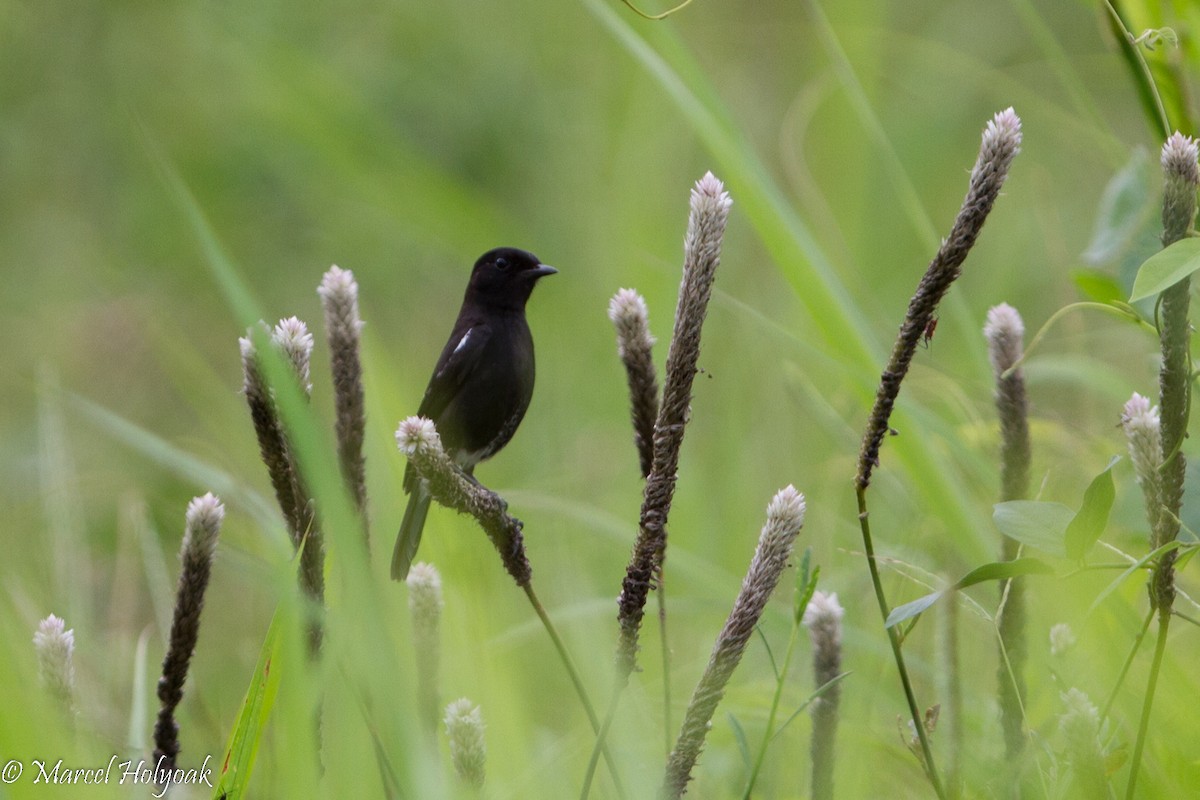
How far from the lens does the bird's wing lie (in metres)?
2.88

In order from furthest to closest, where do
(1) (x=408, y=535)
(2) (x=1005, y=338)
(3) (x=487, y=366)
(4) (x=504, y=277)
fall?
(4) (x=504, y=277) → (3) (x=487, y=366) → (1) (x=408, y=535) → (2) (x=1005, y=338)

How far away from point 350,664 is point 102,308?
437cm

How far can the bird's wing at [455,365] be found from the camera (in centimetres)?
288

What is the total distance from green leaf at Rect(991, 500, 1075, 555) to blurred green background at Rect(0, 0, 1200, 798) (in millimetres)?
128

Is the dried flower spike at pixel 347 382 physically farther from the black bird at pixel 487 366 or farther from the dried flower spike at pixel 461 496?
the black bird at pixel 487 366

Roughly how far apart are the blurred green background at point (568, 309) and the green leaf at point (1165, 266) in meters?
0.34

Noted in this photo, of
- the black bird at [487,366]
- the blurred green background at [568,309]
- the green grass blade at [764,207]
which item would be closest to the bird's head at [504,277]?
the black bird at [487,366]

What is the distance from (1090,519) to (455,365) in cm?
197

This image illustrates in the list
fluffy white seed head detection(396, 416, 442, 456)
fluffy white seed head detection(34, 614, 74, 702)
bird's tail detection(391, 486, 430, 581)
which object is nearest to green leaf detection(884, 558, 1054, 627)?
fluffy white seed head detection(396, 416, 442, 456)

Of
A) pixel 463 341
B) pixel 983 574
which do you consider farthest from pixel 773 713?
pixel 463 341

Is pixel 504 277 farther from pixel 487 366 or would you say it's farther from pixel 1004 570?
pixel 1004 570

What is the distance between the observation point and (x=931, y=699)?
7.14ft

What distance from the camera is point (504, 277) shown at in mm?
3086

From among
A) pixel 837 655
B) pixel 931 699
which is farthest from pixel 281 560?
pixel 931 699
